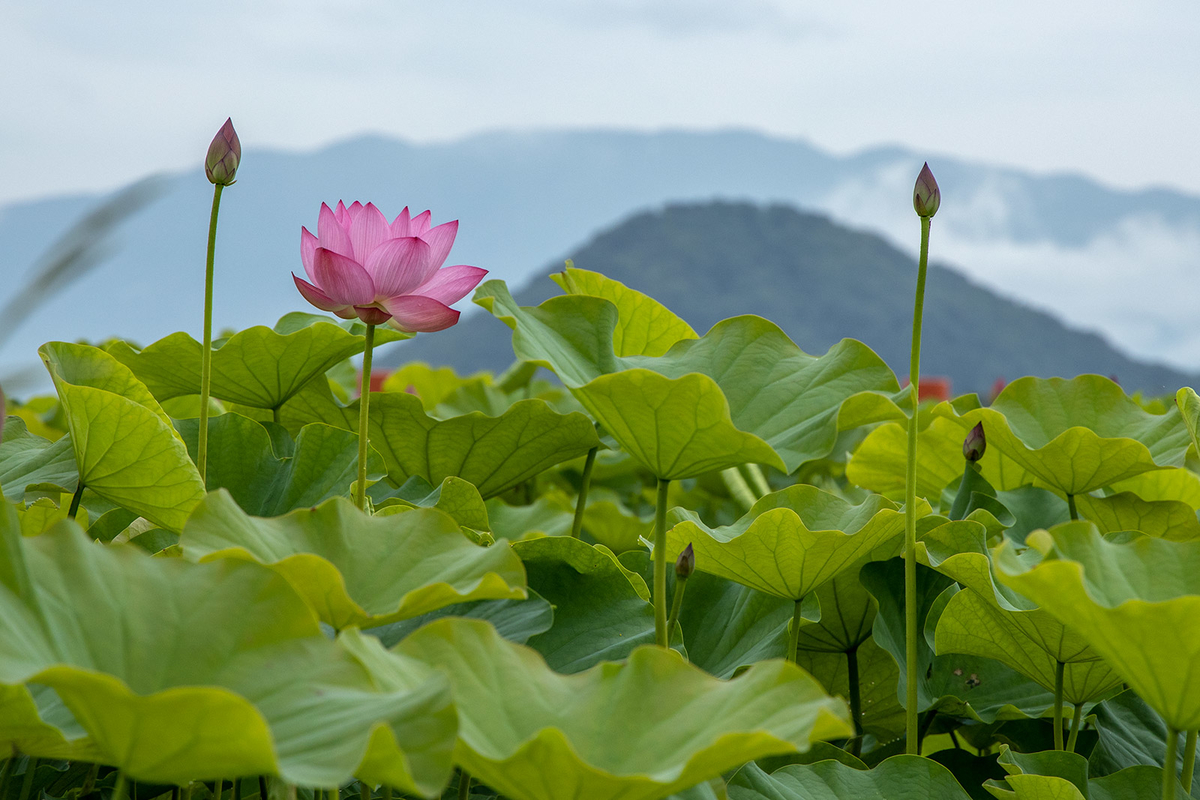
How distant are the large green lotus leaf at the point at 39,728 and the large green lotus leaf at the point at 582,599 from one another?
31 centimetres

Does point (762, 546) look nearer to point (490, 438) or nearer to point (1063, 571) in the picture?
point (1063, 571)

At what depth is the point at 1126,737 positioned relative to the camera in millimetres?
766

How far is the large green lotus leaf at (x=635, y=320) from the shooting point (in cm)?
103

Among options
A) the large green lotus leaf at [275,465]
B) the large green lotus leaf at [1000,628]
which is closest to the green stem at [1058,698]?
the large green lotus leaf at [1000,628]

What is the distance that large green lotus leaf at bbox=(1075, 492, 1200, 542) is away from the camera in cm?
89

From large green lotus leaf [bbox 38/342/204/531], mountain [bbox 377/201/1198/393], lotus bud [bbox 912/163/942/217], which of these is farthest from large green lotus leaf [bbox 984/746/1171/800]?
mountain [bbox 377/201/1198/393]

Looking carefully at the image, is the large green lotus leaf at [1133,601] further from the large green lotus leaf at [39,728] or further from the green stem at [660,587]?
the large green lotus leaf at [39,728]

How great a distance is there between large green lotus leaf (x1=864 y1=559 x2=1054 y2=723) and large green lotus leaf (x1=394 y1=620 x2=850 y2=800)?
33 cm

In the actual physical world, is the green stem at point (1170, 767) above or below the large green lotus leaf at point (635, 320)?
below

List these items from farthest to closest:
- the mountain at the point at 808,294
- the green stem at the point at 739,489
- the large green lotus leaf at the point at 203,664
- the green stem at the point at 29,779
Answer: the mountain at the point at 808,294
the green stem at the point at 739,489
the green stem at the point at 29,779
the large green lotus leaf at the point at 203,664

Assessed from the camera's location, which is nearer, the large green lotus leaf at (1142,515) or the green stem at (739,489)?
the large green lotus leaf at (1142,515)

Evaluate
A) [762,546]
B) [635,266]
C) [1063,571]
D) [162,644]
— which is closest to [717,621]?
[762,546]

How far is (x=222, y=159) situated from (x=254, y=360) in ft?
1.08

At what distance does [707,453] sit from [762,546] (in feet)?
0.27
